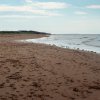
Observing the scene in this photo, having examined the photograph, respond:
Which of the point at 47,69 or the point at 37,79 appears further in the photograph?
the point at 47,69

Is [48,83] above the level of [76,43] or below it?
above

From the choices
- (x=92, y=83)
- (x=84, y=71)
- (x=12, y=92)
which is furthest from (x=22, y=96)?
(x=84, y=71)

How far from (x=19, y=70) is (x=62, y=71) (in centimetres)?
189

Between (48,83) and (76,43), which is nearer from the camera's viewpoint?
(48,83)

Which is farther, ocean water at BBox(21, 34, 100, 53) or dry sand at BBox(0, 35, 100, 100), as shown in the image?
ocean water at BBox(21, 34, 100, 53)

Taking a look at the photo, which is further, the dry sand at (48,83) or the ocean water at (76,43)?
the ocean water at (76,43)

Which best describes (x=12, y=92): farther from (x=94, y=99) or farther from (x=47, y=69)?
(x=47, y=69)

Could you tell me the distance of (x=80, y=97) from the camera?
22.3 ft

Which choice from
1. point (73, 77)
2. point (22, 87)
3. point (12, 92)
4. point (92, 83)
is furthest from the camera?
point (73, 77)

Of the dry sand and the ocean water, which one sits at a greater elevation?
the dry sand

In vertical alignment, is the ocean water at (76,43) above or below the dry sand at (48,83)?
below

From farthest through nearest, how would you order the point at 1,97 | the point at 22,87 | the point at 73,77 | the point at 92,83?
the point at 73,77
the point at 92,83
the point at 22,87
the point at 1,97

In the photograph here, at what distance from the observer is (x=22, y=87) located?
24.8 ft

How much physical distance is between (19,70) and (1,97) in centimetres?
361
